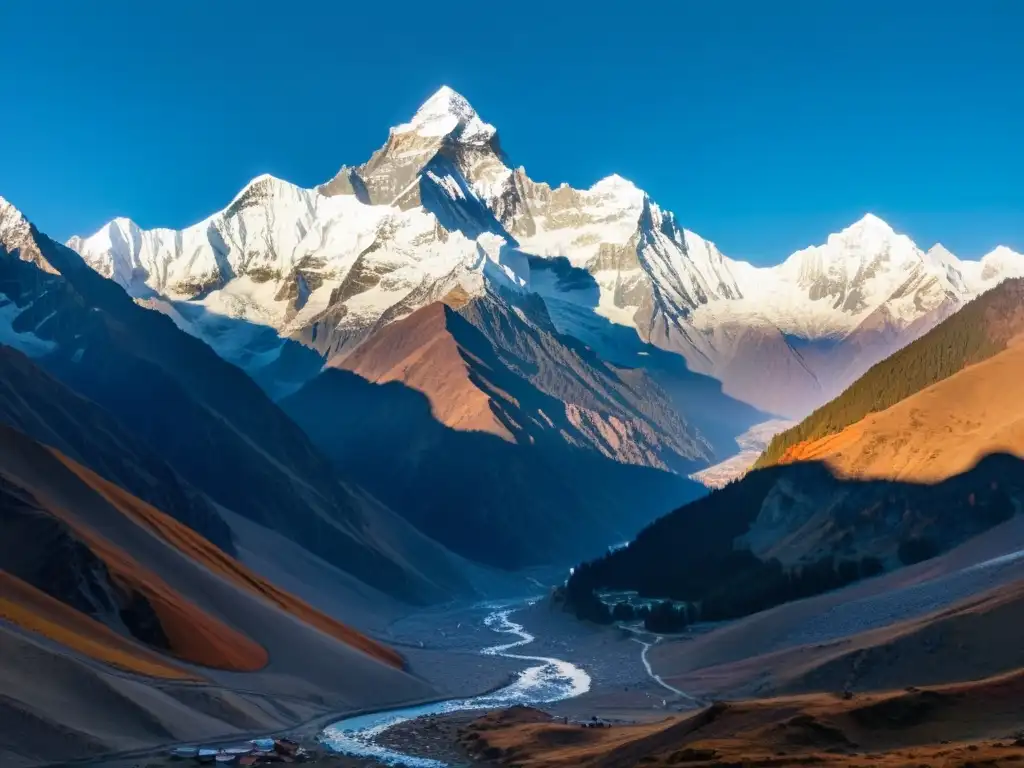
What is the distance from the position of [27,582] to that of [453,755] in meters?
52.0

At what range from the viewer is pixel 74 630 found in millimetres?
122562

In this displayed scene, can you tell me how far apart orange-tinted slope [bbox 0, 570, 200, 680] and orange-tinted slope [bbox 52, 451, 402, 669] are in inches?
1632

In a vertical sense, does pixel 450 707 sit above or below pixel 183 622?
below

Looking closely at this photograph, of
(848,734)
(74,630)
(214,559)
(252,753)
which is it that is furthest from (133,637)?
(848,734)

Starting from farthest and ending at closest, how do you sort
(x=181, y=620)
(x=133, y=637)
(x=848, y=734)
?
1. (x=181, y=620)
2. (x=133, y=637)
3. (x=848, y=734)

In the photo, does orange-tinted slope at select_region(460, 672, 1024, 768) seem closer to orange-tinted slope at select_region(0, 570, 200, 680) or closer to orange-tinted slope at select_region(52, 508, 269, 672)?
orange-tinted slope at select_region(0, 570, 200, 680)

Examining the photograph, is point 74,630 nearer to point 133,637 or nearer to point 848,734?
point 133,637

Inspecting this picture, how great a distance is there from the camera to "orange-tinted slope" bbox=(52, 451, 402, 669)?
565 ft

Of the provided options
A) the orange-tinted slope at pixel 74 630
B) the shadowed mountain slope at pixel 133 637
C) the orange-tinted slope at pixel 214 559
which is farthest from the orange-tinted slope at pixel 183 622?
the orange-tinted slope at pixel 214 559

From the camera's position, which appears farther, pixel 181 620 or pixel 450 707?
pixel 450 707

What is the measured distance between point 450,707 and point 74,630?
148 feet

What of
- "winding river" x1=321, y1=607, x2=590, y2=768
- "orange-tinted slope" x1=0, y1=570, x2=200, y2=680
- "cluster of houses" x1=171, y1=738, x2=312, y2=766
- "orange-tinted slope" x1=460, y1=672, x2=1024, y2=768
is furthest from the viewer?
"orange-tinted slope" x1=0, y1=570, x2=200, y2=680

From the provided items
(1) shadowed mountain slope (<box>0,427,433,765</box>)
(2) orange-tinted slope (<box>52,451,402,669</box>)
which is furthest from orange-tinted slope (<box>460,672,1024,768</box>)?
(2) orange-tinted slope (<box>52,451,402,669</box>)

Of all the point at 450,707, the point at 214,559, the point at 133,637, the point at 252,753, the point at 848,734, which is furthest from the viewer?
the point at 214,559
